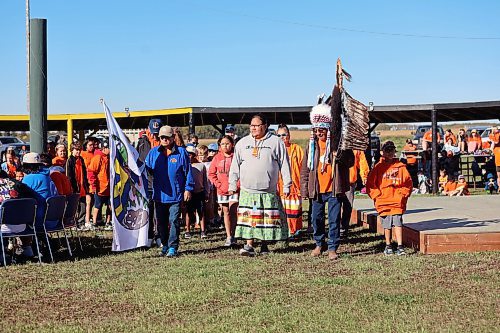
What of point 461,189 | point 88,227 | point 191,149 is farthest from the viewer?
point 461,189

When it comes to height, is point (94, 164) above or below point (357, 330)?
above

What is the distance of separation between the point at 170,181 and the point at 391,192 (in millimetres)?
2673

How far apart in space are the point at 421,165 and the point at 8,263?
16191 mm

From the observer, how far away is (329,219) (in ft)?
29.8

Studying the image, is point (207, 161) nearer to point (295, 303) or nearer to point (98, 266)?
point (98, 266)

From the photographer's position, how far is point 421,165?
909 inches

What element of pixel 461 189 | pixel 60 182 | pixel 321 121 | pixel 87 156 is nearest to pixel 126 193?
pixel 60 182

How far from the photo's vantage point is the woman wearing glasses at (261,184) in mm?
9219

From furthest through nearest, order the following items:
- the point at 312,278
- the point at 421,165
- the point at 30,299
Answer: the point at 421,165 < the point at 312,278 < the point at 30,299

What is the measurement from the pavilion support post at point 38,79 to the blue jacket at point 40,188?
10.8 ft

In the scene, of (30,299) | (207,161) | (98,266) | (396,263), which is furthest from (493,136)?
(30,299)

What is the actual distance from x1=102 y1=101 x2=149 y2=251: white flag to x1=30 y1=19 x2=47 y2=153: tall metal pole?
3.30m

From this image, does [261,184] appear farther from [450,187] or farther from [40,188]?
[450,187]

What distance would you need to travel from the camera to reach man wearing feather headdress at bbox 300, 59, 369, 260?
8.84m
